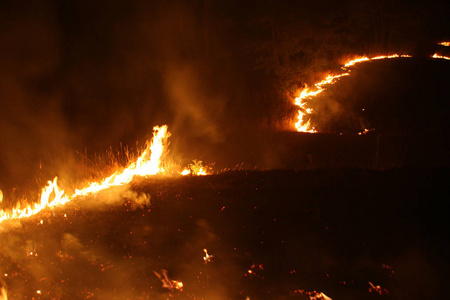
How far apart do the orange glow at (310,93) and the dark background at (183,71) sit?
0.23 m

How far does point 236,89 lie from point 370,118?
14.8ft

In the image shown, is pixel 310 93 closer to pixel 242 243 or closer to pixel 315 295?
pixel 242 243

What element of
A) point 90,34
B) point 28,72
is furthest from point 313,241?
point 90,34

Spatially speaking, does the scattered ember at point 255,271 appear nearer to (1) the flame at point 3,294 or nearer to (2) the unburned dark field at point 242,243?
(2) the unburned dark field at point 242,243

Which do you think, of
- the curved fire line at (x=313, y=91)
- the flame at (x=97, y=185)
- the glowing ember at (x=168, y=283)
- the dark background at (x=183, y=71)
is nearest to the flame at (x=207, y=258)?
the glowing ember at (x=168, y=283)

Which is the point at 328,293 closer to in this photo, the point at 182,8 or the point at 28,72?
the point at 28,72

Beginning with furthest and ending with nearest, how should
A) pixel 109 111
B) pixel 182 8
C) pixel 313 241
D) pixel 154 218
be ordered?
pixel 182 8
pixel 109 111
pixel 154 218
pixel 313 241

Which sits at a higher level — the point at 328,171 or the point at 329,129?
the point at 329,129

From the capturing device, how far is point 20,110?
10.8 m

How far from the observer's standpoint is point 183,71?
545 inches

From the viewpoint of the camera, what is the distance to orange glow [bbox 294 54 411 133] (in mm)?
10151

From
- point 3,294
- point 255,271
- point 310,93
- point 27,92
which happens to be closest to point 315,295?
point 255,271

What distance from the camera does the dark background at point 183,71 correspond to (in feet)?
32.1

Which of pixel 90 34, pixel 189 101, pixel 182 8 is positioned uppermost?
pixel 182 8
